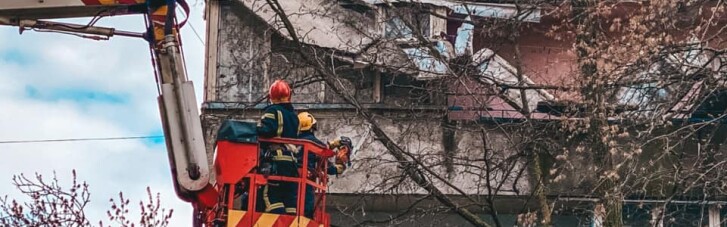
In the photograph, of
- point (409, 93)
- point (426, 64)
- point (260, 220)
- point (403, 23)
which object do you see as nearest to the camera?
point (260, 220)

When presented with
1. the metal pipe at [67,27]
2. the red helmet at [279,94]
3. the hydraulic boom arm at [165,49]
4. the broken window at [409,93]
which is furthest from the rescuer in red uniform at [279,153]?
the broken window at [409,93]

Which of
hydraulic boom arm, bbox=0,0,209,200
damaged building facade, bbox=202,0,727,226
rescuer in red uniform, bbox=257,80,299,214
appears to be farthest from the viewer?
damaged building facade, bbox=202,0,727,226

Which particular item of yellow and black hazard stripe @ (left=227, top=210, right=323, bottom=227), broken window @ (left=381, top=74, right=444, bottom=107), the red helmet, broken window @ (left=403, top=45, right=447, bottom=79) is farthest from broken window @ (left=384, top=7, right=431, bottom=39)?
yellow and black hazard stripe @ (left=227, top=210, right=323, bottom=227)

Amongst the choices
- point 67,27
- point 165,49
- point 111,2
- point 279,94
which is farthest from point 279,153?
point 67,27

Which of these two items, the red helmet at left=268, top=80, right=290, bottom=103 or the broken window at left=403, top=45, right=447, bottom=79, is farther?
the broken window at left=403, top=45, right=447, bottom=79

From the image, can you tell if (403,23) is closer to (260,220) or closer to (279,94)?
(279,94)

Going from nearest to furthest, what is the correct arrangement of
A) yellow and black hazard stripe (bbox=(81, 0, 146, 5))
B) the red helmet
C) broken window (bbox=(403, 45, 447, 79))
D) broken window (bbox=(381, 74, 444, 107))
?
1. yellow and black hazard stripe (bbox=(81, 0, 146, 5))
2. the red helmet
3. broken window (bbox=(403, 45, 447, 79))
4. broken window (bbox=(381, 74, 444, 107))

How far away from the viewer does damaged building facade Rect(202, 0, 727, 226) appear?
12.2 meters

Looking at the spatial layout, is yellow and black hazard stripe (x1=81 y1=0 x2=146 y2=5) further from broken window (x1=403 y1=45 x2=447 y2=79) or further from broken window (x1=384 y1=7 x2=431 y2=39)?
broken window (x1=403 y1=45 x2=447 y2=79)

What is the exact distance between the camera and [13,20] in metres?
8.01

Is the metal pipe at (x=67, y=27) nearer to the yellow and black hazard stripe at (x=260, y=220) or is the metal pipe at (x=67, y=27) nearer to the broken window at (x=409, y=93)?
the yellow and black hazard stripe at (x=260, y=220)

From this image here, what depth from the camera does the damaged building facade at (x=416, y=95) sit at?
12.2 meters

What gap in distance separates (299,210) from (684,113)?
16.7 ft

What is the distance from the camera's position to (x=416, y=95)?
13656 mm
